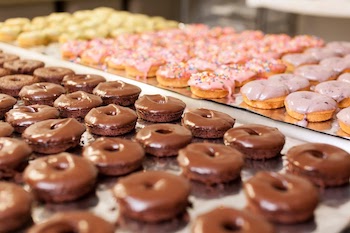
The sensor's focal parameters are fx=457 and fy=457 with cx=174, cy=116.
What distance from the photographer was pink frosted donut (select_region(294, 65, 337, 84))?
102 inches

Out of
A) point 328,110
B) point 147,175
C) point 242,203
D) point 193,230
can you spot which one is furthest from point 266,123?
point 193,230

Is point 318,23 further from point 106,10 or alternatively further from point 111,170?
point 111,170

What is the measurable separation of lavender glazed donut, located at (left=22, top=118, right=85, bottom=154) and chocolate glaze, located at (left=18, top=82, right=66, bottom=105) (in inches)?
17.4

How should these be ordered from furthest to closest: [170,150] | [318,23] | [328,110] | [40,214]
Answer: [318,23], [328,110], [170,150], [40,214]

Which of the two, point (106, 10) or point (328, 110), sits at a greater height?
point (106, 10)

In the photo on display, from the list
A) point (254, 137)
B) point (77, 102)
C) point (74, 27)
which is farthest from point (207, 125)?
point (74, 27)

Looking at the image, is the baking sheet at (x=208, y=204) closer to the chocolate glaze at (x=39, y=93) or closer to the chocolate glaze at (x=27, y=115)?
the chocolate glaze at (x=27, y=115)

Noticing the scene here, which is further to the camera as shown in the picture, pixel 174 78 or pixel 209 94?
pixel 174 78

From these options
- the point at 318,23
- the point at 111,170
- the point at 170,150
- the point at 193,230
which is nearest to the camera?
the point at 193,230

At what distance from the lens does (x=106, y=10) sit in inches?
183

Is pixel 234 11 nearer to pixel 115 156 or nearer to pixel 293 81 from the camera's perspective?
pixel 293 81

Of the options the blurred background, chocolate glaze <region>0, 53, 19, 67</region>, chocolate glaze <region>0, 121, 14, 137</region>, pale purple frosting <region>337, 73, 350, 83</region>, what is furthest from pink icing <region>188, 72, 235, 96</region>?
the blurred background

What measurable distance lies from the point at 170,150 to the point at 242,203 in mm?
372

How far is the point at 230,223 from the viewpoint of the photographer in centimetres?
118
